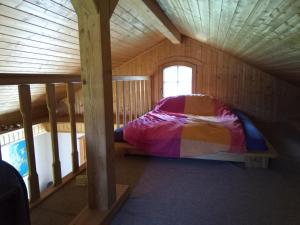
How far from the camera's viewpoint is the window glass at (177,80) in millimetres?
4691

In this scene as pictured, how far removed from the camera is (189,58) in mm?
4555

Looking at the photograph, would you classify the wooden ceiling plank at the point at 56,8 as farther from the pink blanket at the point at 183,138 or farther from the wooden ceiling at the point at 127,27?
the pink blanket at the point at 183,138

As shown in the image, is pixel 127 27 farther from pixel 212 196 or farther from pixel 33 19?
pixel 212 196

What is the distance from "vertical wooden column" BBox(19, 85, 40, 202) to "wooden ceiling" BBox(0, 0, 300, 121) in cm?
94

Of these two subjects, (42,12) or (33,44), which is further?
(33,44)

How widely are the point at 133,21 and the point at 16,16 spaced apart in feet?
4.97

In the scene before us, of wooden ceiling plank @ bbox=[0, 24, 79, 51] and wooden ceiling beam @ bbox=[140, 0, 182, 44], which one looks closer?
wooden ceiling plank @ bbox=[0, 24, 79, 51]

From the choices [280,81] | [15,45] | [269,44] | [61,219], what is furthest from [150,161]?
[280,81]

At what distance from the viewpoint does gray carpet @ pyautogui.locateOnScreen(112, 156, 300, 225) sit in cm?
157

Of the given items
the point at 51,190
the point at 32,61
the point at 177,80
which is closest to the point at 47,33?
the point at 32,61

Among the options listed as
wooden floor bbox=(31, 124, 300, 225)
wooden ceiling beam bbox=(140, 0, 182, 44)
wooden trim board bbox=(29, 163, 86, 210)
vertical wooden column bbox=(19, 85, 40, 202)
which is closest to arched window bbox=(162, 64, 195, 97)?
wooden ceiling beam bbox=(140, 0, 182, 44)

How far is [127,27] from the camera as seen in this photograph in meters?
3.27

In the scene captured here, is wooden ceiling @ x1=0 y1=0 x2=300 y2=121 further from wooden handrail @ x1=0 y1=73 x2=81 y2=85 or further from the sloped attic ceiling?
wooden handrail @ x1=0 y1=73 x2=81 y2=85

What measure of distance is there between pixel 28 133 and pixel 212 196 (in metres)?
1.41
